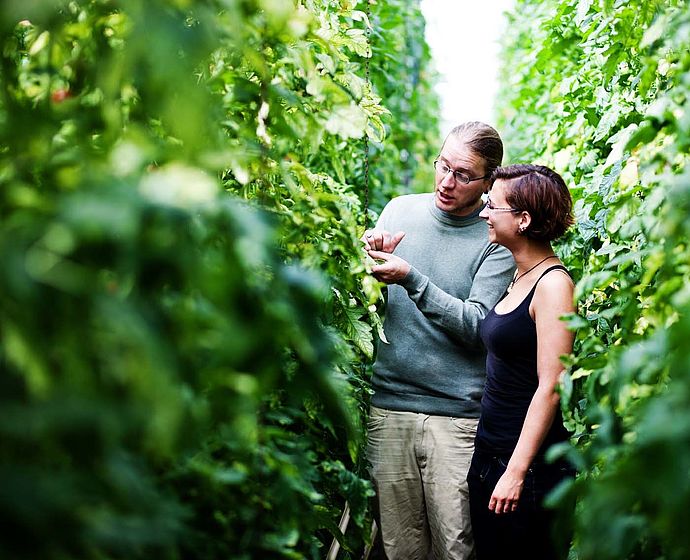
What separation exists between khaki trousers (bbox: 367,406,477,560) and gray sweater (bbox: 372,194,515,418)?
0.18 feet

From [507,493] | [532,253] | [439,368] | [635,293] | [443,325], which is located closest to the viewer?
[635,293]

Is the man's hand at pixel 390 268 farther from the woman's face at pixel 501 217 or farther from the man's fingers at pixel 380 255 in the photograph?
the woman's face at pixel 501 217

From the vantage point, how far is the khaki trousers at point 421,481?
2.40 meters

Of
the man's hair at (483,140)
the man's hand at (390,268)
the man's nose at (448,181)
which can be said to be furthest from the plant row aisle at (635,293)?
the man's hand at (390,268)

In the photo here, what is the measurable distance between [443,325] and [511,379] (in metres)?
0.29

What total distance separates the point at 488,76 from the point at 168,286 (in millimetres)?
8710

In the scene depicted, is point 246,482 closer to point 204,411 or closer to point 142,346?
point 204,411

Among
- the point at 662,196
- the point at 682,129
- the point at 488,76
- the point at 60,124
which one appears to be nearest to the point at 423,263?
the point at 662,196

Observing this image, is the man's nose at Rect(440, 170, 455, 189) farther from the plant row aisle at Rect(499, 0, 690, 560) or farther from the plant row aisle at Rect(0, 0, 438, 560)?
the plant row aisle at Rect(0, 0, 438, 560)

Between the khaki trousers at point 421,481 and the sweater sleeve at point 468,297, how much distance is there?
313 millimetres

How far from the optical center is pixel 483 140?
2.49 m

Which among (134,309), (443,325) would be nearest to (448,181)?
(443,325)

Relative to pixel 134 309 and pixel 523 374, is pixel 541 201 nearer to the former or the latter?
pixel 523 374

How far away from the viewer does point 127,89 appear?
100 cm
